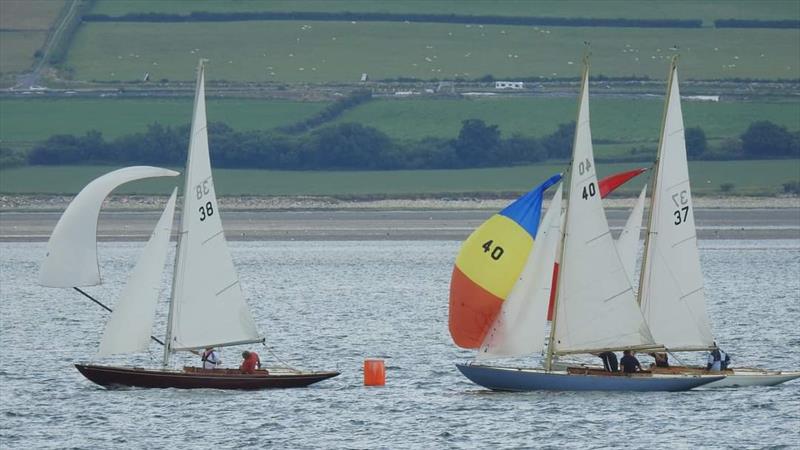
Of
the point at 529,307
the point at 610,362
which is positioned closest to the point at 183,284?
the point at 529,307

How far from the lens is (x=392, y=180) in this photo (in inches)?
5133

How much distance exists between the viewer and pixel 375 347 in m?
58.2

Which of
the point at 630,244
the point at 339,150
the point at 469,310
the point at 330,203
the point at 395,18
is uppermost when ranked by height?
the point at 395,18

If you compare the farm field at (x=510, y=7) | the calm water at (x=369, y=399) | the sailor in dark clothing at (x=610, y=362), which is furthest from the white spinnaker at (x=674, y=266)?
the farm field at (x=510, y=7)

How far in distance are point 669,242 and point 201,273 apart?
36.2 ft

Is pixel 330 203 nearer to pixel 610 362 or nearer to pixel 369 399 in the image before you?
pixel 369 399

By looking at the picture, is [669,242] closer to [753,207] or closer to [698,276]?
[698,276]

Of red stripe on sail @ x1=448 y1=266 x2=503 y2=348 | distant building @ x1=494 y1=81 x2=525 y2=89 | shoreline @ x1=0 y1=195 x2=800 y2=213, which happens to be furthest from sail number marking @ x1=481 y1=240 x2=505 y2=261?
distant building @ x1=494 y1=81 x2=525 y2=89

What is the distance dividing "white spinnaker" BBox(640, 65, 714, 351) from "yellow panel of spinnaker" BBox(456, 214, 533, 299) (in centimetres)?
344

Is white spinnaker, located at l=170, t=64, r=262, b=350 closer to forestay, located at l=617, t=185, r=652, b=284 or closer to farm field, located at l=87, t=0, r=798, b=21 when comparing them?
forestay, located at l=617, t=185, r=652, b=284

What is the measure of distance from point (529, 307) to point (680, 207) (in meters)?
4.44

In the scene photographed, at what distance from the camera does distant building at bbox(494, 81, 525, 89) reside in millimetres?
162375

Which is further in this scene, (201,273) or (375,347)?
(375,347)

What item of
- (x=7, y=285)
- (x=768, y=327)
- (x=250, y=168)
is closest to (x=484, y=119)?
(x=250, y=168)
